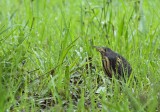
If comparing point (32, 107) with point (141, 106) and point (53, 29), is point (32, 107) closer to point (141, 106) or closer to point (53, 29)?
point (141, 106)

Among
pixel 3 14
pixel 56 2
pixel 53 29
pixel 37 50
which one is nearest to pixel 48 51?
pixel 37 50

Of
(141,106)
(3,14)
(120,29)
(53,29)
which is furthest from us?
(3,14)

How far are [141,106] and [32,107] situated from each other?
26.0 inches

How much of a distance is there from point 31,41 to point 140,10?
1.12 meters

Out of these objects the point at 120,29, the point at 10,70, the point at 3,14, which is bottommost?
the point at 10,70

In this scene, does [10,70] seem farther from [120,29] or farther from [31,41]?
[120,29]

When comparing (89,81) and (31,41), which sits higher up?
(31,41)

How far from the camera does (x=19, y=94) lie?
3666 millimetres

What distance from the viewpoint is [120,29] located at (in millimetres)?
4902

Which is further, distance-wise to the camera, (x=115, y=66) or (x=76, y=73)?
(x=76, y=73)

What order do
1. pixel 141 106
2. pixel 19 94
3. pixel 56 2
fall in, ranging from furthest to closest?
pixel 56 2
pixel 19 94
pixel 141 106

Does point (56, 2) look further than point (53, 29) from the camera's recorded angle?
Yes

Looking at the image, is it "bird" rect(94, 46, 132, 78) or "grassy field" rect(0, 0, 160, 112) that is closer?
"grassy field" rect(0, 0, 160, 112)

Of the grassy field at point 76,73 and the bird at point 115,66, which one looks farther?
the bird at point 115,66
